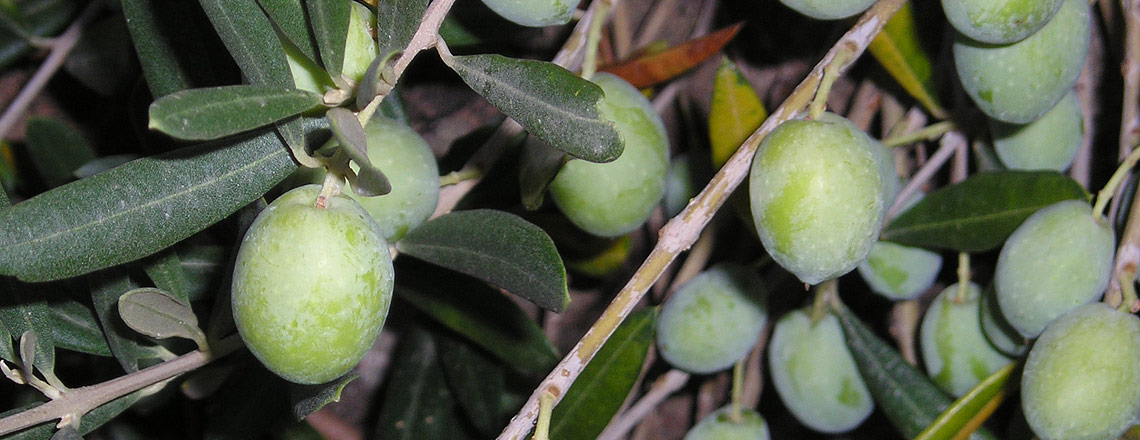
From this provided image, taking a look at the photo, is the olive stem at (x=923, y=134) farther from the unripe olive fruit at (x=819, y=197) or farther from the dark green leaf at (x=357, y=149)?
the dark green leaf at (x=357, y=149)

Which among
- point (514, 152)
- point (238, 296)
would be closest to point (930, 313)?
point (514, 152)

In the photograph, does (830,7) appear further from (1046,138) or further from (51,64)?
(51,64)

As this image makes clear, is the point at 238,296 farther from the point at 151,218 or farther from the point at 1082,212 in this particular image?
the point at 1082,212

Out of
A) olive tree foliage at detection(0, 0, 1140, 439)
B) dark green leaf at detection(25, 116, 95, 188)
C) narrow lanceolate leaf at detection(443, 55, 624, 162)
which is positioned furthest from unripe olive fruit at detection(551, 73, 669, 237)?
dark green leaf at detection(25, 116, 95, 188)

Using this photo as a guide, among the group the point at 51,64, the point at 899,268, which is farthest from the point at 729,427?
the point at 51,64

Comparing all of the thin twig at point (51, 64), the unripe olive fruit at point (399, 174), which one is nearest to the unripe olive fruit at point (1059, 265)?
the unripe olive fruit at point (399, 174)

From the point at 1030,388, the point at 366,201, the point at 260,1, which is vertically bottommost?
the point at 1030,388
